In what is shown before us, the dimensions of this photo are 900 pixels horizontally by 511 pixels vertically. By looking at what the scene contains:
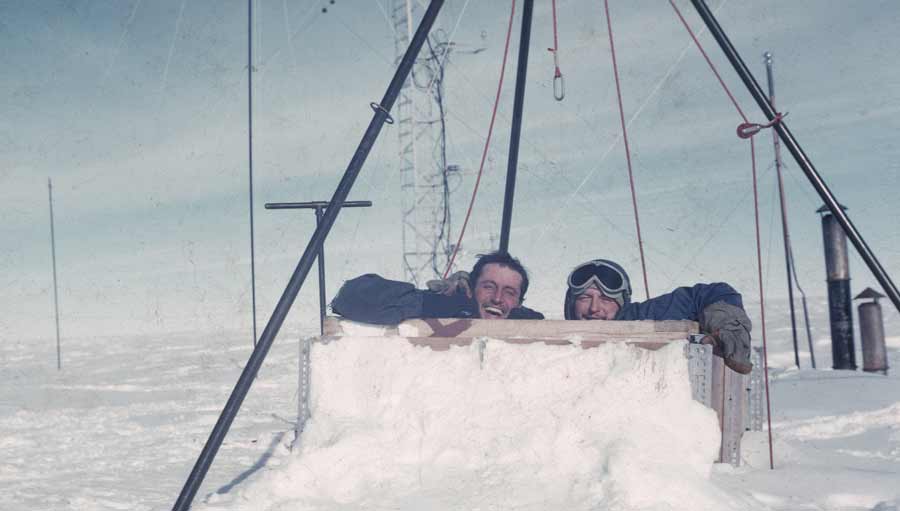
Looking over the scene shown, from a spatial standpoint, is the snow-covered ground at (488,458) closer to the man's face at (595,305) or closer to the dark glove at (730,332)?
the dark glove at (730,332)

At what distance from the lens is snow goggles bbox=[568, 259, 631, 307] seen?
3.65 m

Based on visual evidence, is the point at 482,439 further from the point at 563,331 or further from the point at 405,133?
the point at 405,133

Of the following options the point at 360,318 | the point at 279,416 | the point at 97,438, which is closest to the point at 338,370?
the point at 360,318

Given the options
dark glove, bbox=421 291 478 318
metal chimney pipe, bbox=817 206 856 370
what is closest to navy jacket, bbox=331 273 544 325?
dark glove, bbox=421 291 478 318

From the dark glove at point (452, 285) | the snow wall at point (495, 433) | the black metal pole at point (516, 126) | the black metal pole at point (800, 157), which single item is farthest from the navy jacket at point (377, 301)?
the black metal pole at point (516, 126)

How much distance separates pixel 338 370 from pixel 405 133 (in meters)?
11.9

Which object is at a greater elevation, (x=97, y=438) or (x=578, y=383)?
(x=578, y=383)

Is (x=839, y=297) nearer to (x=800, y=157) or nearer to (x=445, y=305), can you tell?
(x=800, y=157)

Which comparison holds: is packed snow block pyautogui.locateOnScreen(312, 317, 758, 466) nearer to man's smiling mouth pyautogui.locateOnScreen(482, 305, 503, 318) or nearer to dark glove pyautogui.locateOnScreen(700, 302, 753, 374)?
dark glove pyautogui.locateOnScreen(700, 302, 753, 374)

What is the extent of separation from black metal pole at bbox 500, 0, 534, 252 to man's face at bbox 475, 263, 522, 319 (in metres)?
0.75

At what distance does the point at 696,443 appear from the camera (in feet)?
8.10

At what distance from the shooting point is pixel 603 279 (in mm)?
3664

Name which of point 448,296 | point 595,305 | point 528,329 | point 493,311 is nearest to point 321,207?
point 448,296

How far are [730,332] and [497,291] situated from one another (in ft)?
5.24
